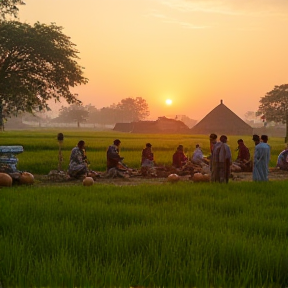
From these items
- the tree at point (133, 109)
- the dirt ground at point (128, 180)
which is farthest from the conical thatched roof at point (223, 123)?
the tree at point (133, 109)

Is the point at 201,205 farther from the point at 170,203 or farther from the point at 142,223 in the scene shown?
the point at 142,223

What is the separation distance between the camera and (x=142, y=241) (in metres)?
5.36

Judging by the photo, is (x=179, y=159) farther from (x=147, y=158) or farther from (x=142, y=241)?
(x=142, y=241)

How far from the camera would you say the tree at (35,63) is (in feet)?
86.5

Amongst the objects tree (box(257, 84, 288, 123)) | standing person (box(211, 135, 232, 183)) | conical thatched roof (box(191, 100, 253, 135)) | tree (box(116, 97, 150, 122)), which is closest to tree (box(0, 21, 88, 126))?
standing person (box(211, 135, 232, 183))

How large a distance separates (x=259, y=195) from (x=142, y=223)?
4.44 m

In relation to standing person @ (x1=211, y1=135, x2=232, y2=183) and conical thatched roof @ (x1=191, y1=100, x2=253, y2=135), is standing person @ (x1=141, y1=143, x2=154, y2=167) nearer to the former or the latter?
standing person @ (x1=211, y1=135, x2=232, y2=183)

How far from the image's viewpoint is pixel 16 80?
26609 mm

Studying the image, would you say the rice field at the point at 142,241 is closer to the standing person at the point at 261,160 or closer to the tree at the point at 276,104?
the standing person at the point at 261,160

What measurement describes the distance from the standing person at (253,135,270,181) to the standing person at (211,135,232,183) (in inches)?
48.7

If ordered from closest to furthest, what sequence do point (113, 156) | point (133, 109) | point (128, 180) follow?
point (128, 180) < point (113, 156) < point (133, 109)

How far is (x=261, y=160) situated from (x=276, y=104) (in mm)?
74545

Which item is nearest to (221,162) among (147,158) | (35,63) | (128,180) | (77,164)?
(128,180)

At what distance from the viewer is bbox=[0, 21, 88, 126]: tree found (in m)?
26.4
